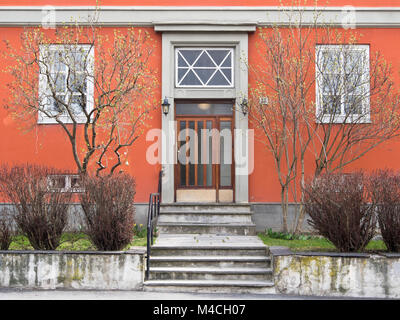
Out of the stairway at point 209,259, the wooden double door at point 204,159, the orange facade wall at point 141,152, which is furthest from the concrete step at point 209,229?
the wooden double door at point 204,159

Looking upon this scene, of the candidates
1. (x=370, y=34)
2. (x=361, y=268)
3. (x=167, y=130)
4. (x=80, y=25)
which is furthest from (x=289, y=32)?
(x=361, y=268)

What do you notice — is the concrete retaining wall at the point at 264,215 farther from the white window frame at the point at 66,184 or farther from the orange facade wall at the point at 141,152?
the white window frame at the point at 66,184

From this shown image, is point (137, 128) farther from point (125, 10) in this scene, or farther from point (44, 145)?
point (125, 10)

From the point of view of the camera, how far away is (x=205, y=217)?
9.82 meters

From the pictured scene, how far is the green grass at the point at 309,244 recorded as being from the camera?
294 inches

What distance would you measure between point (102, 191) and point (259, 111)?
4.41m

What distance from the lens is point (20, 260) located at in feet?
22.7

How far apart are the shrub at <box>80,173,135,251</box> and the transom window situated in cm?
455

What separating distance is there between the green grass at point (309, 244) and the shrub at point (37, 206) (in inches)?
155

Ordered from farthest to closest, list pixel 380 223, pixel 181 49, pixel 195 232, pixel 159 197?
pixel 181 49, pixel 159 197, pixel 195 232, pixel 380 223

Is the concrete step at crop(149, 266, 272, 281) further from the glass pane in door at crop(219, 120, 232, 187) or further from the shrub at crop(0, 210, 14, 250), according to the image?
the glass pane in door at crop(219, 120, 232, 187)

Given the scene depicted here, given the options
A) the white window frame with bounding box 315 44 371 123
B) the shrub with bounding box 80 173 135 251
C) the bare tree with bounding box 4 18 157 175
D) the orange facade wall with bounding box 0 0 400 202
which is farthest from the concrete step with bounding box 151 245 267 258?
the white window frame with bounding box 315 44 371 123

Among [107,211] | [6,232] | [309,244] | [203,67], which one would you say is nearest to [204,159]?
[203,67]

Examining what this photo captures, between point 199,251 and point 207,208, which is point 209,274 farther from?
point 207,208
